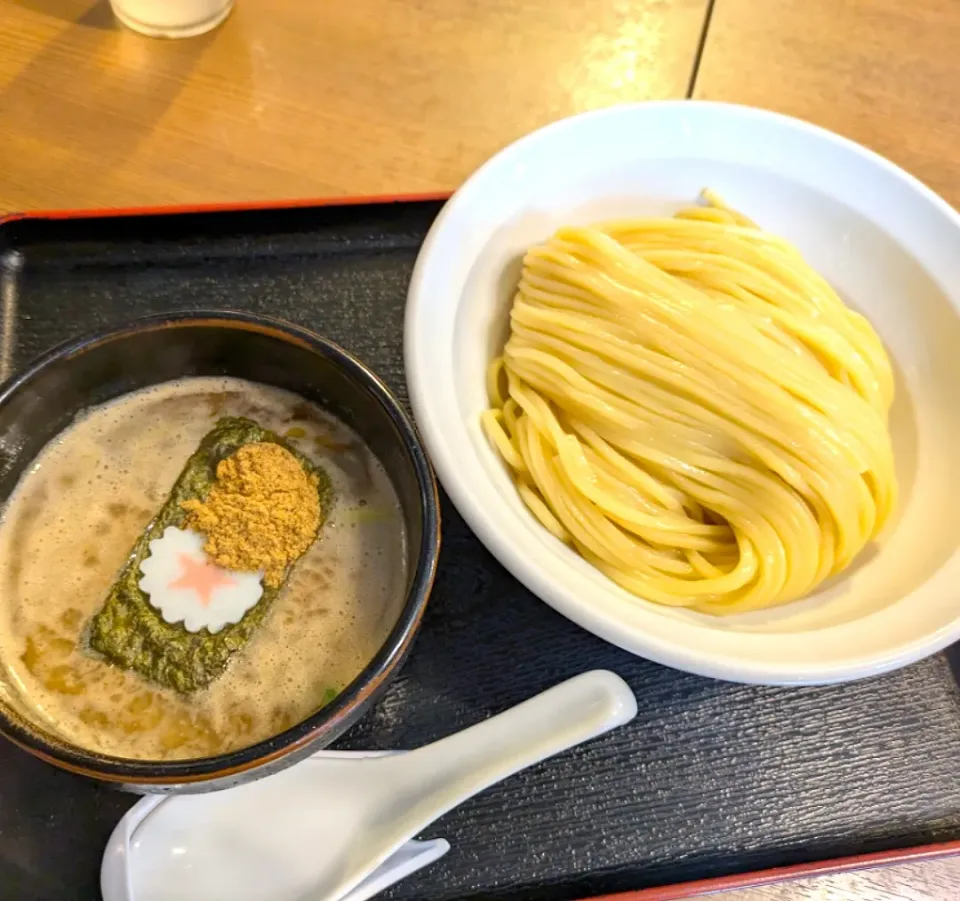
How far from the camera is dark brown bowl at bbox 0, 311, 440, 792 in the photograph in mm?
801

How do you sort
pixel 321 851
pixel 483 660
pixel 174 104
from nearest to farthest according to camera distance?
1. pixel 321 851
2. pixel 483 660
3. pixel 174 104

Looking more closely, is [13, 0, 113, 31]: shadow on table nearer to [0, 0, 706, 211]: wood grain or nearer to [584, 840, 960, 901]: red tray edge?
[0, 0, 706, 211]: wood grain

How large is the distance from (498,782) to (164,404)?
0.61 meters

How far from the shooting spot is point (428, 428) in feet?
2.91

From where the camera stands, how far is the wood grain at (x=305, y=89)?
1.42m

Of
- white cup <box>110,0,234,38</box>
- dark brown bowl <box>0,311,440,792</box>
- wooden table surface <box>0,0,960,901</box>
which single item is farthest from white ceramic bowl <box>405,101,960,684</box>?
white cup <box>110,0,234,38</box>

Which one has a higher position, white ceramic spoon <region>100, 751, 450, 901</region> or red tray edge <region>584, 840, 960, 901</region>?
red tray edge <region>584, 840, 960, 901</region>

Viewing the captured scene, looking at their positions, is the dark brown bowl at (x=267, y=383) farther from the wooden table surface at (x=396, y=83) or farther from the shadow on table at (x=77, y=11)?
the shadow on table at (x=77, y=11)

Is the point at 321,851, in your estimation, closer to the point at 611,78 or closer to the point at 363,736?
the point at 363,736

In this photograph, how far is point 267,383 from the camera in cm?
106

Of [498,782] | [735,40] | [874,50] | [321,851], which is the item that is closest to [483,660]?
[498,782]

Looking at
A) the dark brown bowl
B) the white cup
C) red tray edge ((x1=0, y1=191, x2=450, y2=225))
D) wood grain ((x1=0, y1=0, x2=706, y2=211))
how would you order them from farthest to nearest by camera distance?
the white cup
wood grain ((x1=0, y1=0, x2=706, y2=211))
red tray edge ((x1=0, y1=191, x2=450, y2=225))
the dark brown bowl

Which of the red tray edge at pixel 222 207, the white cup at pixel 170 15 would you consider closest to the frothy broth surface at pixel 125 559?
the red tray edge at pixel 222 207

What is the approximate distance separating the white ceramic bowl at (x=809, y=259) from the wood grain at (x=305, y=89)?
1.32ft
